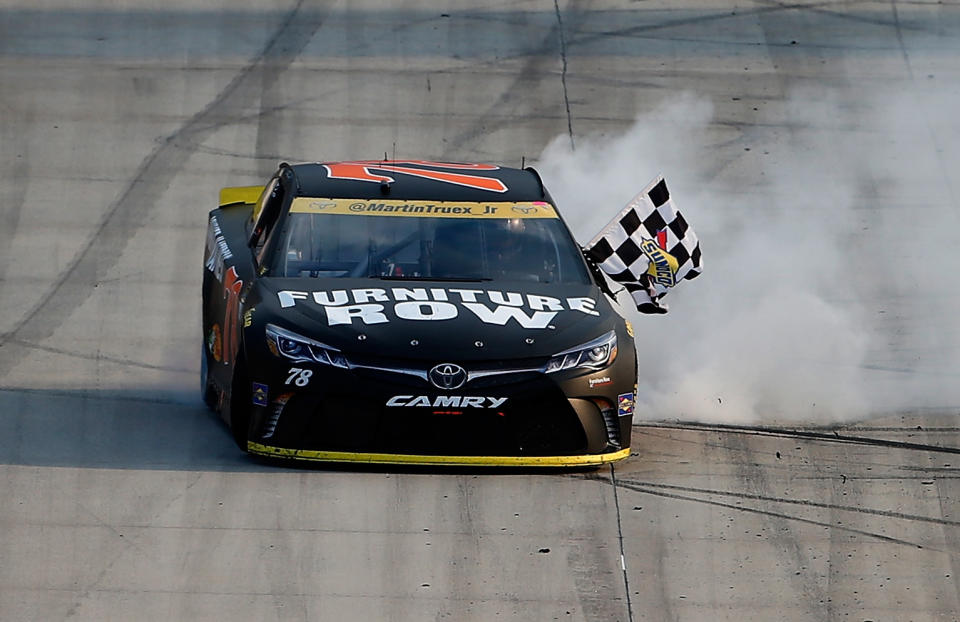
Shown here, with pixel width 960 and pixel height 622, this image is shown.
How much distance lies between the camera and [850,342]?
36.4ft

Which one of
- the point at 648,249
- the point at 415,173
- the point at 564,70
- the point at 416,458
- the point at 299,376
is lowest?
the point at 416,458

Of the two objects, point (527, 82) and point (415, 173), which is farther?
point (527, 82)

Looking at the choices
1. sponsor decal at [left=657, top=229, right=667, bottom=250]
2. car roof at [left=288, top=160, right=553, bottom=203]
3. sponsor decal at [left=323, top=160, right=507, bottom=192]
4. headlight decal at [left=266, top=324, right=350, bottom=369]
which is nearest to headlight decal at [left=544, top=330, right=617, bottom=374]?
headlight decal at [left=266, top=324, right=350, bottom=369]

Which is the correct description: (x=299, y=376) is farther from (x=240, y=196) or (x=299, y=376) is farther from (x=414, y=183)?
(x=240, y=196)

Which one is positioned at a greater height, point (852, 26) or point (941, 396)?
point (852, 26)

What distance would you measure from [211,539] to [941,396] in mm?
4616

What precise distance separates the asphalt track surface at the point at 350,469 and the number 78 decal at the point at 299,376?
397 millimetres

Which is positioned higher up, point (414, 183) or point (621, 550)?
point (414, 183)

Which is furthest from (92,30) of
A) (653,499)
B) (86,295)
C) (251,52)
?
(653,499)

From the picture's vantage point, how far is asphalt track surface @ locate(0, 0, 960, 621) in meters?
6.86

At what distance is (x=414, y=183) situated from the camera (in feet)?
31.5

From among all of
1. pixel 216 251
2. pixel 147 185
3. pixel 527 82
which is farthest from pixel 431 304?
pixel 527 82

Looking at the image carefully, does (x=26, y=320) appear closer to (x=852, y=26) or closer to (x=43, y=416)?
(x=43, y=416)

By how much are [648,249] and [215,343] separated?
8.03 feet
